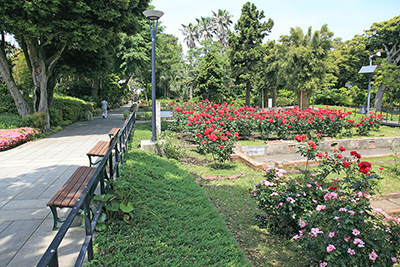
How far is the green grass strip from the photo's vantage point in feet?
8.42

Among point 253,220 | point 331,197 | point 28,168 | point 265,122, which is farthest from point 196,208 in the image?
point 265,122

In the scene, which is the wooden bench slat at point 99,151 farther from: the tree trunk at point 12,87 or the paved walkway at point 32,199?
the tree trunk at point 12,87

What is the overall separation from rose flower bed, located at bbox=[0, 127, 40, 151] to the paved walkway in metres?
0.31

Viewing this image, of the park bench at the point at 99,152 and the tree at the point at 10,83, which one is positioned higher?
the tree at the point at 10,83

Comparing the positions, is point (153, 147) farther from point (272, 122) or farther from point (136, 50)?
point (136, 50)

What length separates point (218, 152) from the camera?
7.11 m

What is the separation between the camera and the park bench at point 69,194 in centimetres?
293

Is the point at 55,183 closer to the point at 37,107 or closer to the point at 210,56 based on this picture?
the point at 37,107

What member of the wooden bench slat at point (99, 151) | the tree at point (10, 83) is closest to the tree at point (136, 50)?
the tree at point (10, 83)

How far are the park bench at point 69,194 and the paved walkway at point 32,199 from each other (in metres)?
0.33

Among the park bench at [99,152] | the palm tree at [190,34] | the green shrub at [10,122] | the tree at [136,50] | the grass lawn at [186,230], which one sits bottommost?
the grass lawn at [186,230]

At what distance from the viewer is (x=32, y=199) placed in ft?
13.6

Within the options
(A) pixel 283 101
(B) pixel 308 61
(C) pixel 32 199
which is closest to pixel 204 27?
(A) pixel 283 101

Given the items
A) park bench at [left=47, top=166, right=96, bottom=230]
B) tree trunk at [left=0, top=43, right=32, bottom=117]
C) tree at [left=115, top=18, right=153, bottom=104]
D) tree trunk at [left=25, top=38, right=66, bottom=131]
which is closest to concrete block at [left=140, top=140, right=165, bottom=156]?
park bench at [left=47, top=166, right=96, bottom=230]
